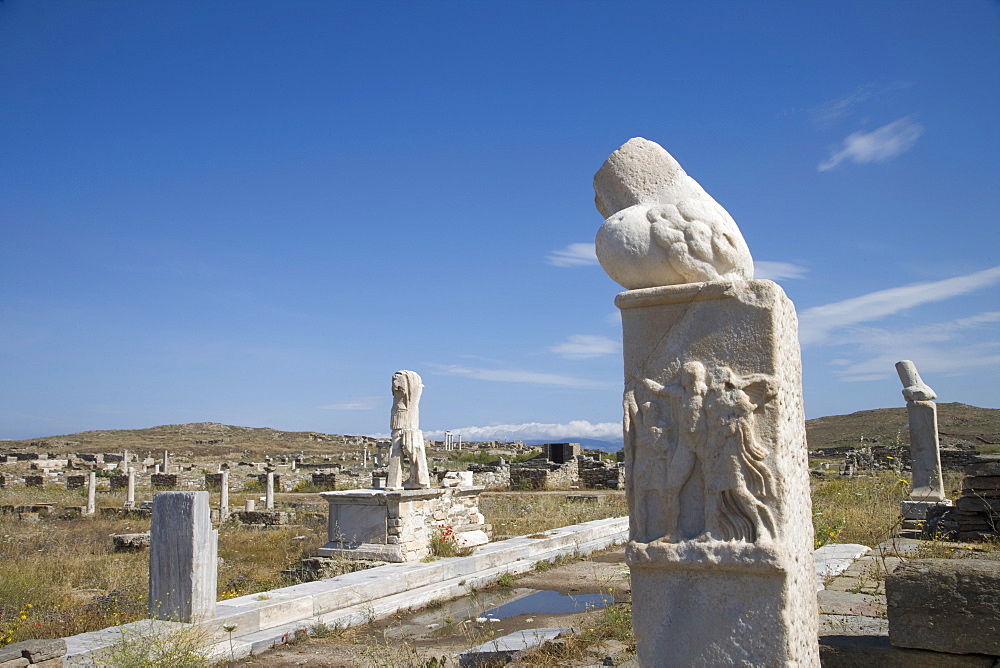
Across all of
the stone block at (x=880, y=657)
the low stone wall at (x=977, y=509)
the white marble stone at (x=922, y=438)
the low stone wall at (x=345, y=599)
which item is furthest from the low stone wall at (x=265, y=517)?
the stone block at (x=880, y=657)

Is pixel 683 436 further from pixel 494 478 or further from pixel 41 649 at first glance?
pixel 494 478

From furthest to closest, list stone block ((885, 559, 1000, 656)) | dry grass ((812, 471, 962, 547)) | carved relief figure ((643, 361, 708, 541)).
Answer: dry grass ((812, 471, 962, 547)) < stone block ((885, 559, 1000, 656)) < carved relief figure ((643, 361, 708, 541))

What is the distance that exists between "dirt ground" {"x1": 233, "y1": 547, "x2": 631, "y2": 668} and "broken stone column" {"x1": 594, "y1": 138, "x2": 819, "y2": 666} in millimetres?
2446

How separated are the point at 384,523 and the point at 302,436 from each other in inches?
2597

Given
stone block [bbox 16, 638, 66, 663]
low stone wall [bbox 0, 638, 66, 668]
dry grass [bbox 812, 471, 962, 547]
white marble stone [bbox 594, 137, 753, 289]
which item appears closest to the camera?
white marble stone [bbox 594, 137, 753, 289]

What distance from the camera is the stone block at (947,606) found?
3326 mm

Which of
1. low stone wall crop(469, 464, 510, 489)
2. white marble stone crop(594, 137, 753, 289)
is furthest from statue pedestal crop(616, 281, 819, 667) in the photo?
low stone wall crop(469, 464, 510, 489)

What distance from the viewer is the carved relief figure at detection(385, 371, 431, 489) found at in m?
11.2

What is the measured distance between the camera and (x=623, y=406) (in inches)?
110

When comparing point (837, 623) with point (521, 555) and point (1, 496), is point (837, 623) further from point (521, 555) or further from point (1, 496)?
point (1, 496)

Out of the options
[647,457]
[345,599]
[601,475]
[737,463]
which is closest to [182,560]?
[345,599]

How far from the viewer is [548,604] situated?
8586 millimetres

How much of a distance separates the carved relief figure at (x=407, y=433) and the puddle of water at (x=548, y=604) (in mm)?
2874

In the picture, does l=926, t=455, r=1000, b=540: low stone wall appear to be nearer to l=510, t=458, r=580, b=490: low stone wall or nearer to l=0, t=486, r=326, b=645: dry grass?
l=0, t=486, r=326, b=645: dry grass
